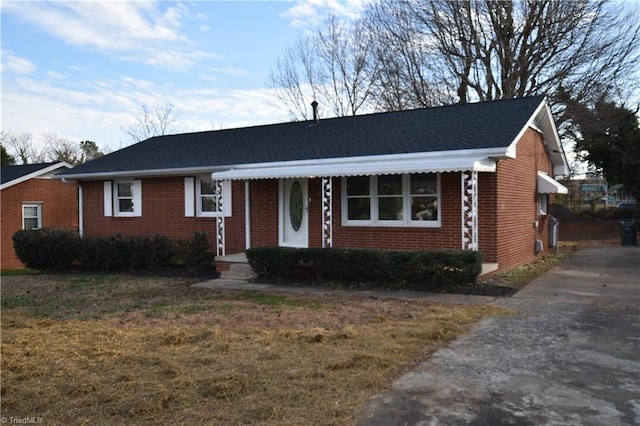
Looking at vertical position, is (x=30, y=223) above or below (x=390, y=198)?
below

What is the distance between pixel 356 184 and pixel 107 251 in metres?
7.45

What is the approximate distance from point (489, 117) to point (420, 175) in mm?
2609

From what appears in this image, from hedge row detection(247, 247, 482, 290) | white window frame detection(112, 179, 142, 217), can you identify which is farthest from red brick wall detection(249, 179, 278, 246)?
white window frame detection(112, 179, 142, 217)

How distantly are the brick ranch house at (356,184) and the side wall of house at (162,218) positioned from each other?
0.04 meters

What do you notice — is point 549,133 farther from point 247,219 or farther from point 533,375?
point 533,375

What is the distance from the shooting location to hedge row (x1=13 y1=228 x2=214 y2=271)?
14008 millimetres

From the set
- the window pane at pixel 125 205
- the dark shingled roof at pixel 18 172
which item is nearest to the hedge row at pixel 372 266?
the window pane at pixel 125 205

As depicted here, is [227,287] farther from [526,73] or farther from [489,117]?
[526,73]

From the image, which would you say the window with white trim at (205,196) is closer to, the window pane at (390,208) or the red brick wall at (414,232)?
the red brick wall at (414,232)

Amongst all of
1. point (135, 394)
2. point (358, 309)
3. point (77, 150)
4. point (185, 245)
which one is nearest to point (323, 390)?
point (135, 394)

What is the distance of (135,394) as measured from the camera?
14.9ft

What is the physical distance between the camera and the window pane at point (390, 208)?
40.1 ft

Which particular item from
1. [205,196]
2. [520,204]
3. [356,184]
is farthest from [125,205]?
[520,204]

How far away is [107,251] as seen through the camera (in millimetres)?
14680
